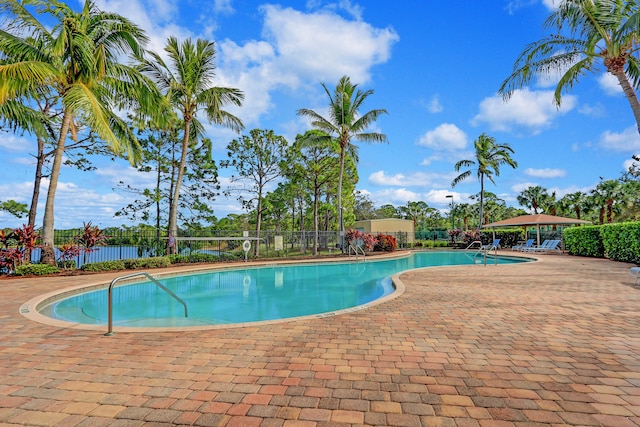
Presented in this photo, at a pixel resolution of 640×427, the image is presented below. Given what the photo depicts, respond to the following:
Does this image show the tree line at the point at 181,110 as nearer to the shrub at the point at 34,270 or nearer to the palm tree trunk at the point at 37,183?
the palm tree trunk at the point at 37,183

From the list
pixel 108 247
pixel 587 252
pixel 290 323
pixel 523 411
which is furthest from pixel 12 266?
pixel 587 252

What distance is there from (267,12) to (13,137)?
1108cm

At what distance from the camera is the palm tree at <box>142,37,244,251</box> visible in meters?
13.8

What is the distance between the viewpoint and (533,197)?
32.1m

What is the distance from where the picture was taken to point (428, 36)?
9.55 meters

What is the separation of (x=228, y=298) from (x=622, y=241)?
14574mm

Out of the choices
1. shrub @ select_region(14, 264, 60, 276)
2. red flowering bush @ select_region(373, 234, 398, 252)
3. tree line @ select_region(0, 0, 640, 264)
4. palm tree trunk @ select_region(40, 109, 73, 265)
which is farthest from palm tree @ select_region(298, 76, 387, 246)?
shrub @ select_region(14, 264, 60, 276)

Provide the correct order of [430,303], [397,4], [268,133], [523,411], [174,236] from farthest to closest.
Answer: [268,133] < [174,236] < [397,4] < [430,303] < [523,411]

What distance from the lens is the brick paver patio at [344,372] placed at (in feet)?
6.93

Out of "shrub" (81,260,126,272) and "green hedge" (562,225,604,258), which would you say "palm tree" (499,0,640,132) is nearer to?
"green hedge" (562,225,604,258)

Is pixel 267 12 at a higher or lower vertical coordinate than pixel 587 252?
higher

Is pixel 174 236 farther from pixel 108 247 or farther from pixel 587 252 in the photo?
pixel 587 252

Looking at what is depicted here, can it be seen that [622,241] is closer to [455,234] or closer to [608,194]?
[455,234]

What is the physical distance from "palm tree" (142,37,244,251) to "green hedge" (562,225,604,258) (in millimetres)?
17828
